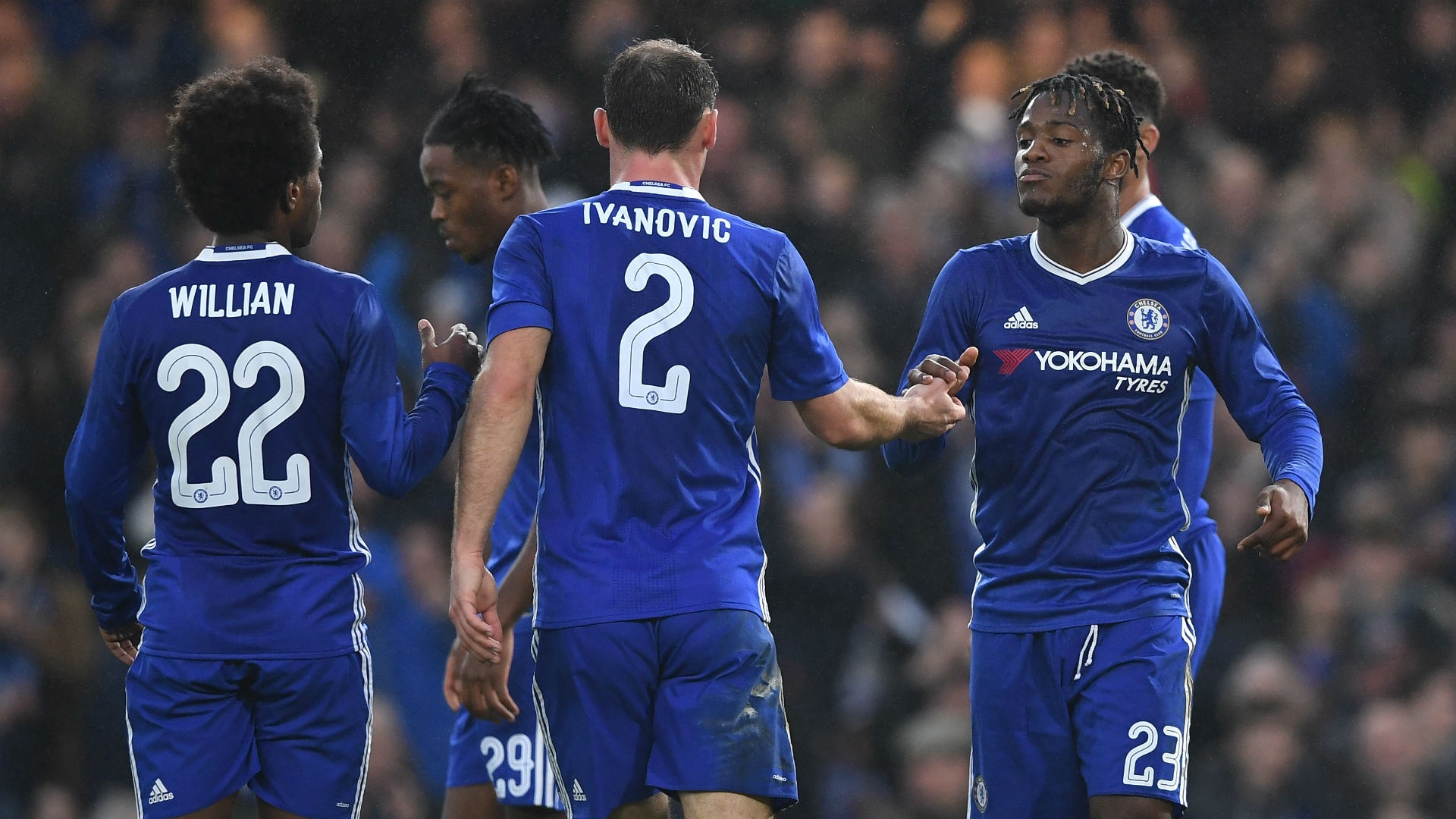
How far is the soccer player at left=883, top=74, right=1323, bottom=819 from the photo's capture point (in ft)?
11.3

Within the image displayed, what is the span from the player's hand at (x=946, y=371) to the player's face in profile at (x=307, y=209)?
140 cm

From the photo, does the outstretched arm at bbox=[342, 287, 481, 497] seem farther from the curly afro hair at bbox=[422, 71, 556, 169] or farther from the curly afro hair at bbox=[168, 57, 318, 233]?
the curly afro hair at bbox=[422, 71, 556, 169]

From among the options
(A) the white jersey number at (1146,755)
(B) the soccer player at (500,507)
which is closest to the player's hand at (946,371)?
(A) the white jersey number at (1146,755)

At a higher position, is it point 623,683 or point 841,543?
point 841,543

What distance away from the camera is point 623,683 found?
2.97 metres

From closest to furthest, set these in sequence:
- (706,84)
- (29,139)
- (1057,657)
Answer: (706,84)
(1057,657)
(29,139)

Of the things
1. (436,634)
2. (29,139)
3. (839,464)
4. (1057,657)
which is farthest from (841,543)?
(29,139)

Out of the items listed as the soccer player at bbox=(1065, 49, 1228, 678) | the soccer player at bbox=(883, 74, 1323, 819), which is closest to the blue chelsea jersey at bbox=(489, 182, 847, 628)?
the soccer player at bbox=(883, 74, 1323, 819)

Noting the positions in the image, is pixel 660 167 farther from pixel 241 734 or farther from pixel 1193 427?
pixel 1193 427

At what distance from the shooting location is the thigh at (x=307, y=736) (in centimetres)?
304

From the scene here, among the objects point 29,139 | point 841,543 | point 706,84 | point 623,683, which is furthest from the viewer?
point 29,139

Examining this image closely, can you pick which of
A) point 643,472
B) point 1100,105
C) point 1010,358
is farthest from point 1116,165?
point 643,472

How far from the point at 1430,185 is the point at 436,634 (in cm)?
523

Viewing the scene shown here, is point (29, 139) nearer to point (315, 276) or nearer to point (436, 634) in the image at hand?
point (436, 634)
